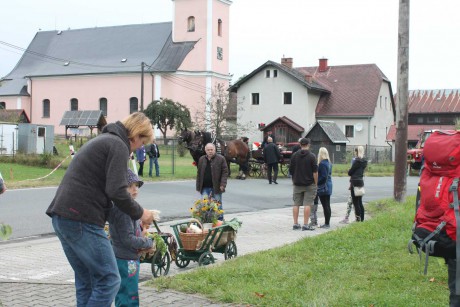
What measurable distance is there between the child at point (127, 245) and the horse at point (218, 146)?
17618 millimetres

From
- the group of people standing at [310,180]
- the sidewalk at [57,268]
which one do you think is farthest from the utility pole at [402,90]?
the sidewalk at [57,268]

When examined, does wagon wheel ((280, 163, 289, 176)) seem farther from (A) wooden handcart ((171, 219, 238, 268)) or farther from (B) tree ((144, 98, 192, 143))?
(B) tree ((144, 98, 192, 143))

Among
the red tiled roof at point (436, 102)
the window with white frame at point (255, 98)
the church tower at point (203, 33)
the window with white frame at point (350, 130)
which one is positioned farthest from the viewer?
the red tiled roof at point (436, 102)

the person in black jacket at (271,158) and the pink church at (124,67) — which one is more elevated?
the pink church at (124,67)

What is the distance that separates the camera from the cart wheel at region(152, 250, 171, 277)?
822 centimetres

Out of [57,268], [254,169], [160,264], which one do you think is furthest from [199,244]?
[254,169]

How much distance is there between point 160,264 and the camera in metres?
8.39

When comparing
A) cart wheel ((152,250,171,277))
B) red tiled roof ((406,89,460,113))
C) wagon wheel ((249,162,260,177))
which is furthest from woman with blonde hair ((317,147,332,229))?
red tiled roof ((406,89,460,113))

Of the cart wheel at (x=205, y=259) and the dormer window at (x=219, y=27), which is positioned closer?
the cart wheel at (x=205, y=259)

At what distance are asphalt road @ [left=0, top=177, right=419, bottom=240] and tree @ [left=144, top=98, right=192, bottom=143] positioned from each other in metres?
30.6

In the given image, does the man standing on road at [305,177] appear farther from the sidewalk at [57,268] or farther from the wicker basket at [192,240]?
the wicker basket at [192,240]

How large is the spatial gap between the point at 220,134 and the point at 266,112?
1145cm

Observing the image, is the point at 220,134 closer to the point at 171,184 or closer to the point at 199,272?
the point at 171,184

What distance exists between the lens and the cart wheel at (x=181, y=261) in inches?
358
